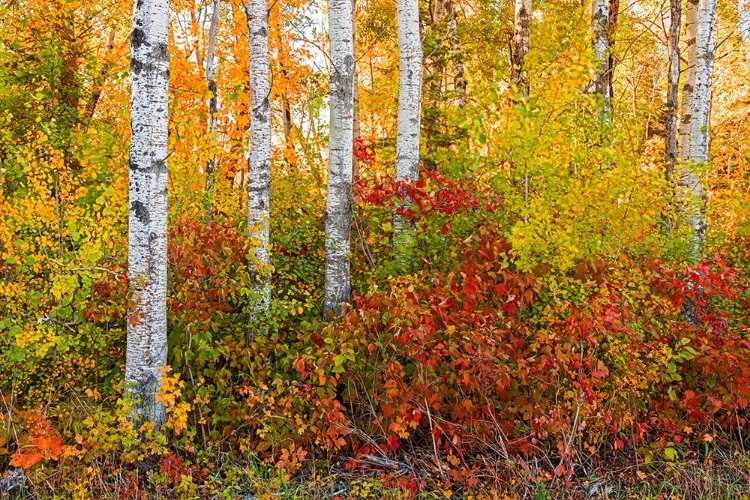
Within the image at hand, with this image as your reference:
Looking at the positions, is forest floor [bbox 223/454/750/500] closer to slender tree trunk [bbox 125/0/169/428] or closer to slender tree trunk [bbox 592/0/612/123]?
slender tree trunk [bbox 125/0/169/428]

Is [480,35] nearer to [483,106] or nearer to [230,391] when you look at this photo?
[483,106]

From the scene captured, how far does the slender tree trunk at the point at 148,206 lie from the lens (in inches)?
177

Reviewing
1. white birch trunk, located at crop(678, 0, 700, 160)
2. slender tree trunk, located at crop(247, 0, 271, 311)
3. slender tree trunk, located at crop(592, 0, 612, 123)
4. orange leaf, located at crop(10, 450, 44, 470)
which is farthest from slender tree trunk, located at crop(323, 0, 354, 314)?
white birch trunk, located at crop(678, 0, 700, 160)

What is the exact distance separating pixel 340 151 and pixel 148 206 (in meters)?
2.11

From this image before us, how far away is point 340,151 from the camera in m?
6.00

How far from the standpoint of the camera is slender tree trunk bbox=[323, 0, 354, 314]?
589cm

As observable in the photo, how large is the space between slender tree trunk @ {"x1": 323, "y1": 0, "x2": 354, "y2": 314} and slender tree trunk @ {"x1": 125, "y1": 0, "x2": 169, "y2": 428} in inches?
68.4

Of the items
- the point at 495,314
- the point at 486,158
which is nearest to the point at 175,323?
the point at 495,314

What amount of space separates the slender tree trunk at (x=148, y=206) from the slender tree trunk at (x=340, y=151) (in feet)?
5.70

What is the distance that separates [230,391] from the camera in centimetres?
508

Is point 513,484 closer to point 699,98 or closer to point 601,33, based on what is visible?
point 699,98

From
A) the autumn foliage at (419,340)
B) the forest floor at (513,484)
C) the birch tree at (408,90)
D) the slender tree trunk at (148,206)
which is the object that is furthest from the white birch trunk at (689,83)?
the slender tree trunk at (148,206)

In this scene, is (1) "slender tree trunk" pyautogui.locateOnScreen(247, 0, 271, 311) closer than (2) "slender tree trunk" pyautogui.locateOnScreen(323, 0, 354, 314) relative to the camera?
Yes

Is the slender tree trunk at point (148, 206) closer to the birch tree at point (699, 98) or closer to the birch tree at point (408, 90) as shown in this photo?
the birch tree at point (408, 90)
